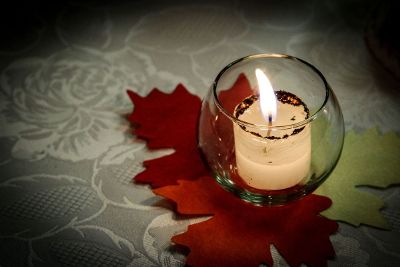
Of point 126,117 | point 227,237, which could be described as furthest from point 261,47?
point 227,237

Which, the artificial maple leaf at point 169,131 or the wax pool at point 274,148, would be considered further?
the artificial maple leaf at point 169,131

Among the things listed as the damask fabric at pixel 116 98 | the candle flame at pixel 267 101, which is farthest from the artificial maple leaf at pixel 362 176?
the candle flame at pixel 267 101

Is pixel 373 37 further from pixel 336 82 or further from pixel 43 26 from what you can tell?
pixel 43 26

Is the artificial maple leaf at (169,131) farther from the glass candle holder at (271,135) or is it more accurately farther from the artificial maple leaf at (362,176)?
the artificial maple leaf at (362,176)

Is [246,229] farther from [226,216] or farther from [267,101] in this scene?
[267,101]

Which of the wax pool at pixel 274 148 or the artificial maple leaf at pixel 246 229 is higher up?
the wax pool at pixel 274 148
